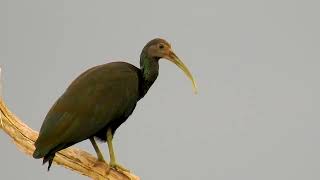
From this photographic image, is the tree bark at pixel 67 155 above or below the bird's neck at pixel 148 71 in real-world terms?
below

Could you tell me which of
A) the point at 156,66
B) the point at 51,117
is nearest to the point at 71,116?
the point at 51,117

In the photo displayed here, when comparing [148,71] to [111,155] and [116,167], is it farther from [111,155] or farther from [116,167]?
[116,167]

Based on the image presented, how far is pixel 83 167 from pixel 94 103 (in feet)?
3.18

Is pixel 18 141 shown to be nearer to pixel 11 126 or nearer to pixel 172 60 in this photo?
pixel 11 126

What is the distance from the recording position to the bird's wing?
21.1 meters

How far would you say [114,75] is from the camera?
21.9 meters

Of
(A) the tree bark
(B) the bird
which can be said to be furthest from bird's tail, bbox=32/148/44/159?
(A) the tree bark

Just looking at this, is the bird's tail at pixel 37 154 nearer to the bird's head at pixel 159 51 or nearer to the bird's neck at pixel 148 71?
the bird's neck at pixel 148 71

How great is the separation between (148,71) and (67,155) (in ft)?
5.65

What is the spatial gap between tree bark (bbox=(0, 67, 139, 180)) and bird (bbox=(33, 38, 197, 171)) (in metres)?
0.13

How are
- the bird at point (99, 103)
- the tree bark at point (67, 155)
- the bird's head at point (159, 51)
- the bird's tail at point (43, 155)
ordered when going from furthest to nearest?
the bird's head at point (159, 51), the tree bark at point (67, 155), the bird at point (99, 103), the bird's tail at point (43, 155)

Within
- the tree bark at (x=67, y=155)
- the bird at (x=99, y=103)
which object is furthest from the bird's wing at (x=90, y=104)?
the tree bark at (x=67, y=155)

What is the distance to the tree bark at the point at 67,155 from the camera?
21844mm

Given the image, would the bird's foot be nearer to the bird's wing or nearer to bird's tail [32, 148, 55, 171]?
the bird's wing
